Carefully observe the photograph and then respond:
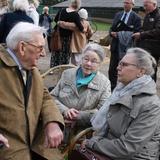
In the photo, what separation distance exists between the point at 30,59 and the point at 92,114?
103 cm


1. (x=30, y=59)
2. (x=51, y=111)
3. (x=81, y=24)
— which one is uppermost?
(x=30, y=59)

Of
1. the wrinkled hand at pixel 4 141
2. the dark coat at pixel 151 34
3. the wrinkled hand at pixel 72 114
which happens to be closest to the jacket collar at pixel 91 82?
the wrinkled hand at pixel 72 114

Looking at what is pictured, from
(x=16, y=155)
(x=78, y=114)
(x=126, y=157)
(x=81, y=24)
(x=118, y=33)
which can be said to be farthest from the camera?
(x=81, y=24)

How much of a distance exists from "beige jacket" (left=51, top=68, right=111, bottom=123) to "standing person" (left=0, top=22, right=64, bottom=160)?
81 cm

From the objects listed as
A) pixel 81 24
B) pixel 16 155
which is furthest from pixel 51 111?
pixel 81 24

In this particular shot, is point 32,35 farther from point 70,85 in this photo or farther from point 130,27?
point 130,27

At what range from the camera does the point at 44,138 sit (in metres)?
3.21

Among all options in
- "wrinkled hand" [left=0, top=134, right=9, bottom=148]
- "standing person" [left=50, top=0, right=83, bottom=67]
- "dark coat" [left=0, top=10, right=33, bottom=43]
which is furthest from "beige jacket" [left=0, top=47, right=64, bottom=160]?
"standing person" [left=50, top=0, right=83, bottom=67]

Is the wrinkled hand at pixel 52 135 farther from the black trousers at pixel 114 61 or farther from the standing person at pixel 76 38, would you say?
the standing person at pixel 76 38

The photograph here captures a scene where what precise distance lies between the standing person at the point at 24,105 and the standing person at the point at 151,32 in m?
4.32

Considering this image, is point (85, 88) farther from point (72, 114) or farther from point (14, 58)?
point (14, 58)

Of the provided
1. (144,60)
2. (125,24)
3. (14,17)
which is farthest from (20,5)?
(144,60)

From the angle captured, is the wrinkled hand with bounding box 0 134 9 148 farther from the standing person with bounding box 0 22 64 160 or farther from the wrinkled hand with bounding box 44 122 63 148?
the wrinkled hand with bounding box 44 122 63 148

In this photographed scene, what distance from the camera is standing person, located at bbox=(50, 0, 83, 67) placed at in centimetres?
802
